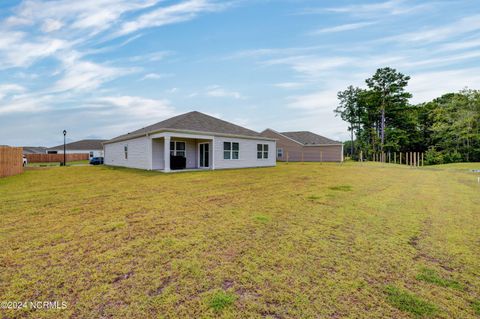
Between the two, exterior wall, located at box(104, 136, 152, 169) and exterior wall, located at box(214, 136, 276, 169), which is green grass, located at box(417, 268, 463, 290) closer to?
exterior wall, located at box(214, 136, 276, 169)

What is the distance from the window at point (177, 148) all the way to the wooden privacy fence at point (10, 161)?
9.04m

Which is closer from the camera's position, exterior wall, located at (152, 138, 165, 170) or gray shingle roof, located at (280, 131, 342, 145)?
exterior wall, located at (152, 138, 165, 170)

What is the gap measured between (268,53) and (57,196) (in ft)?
47.2

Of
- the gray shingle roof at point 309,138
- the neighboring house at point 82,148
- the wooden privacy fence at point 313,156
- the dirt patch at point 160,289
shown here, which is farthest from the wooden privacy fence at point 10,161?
the neighboring house at point 82,148

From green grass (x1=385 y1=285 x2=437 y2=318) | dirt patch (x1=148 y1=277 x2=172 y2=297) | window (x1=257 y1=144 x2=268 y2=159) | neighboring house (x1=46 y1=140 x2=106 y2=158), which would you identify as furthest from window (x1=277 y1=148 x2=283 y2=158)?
neighboring house (x1=46 y1=140 x2=106 y2=158)

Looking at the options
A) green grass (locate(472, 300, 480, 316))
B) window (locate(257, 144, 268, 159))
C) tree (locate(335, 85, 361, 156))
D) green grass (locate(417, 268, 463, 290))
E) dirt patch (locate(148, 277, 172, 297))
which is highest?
tree (locate(335, 85, 361, 156))

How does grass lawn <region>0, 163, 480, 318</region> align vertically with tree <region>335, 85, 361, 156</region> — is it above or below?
below

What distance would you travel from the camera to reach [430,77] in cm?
1764

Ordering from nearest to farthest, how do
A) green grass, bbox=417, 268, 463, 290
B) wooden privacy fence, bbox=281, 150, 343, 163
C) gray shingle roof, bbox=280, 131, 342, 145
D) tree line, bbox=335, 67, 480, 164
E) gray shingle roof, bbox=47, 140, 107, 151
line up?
green grass, bbox=417, 268, 463, 290 < tree line, bbox=335, 67, 480, 164 < wooden privacy fence, bbox=281, 150, 343, 163 < gray shingle roof, bbox=280, 131, 342, 145 < gray shingle roof, bbox=47, 140, 107, 151

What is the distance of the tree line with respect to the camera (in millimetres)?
28031

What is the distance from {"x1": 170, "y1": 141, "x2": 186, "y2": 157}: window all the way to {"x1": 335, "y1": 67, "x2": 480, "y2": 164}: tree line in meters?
30.4

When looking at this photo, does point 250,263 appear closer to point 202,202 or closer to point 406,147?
point 202,202

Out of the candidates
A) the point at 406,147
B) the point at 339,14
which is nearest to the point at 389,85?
the point at 406,147

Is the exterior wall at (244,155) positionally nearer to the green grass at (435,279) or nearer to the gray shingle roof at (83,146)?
the green grass at (435,279)
